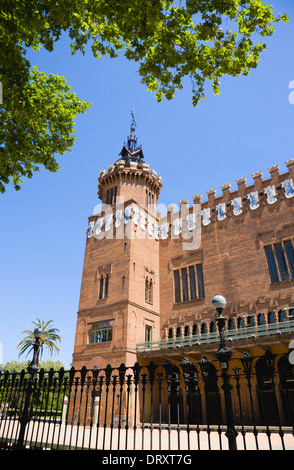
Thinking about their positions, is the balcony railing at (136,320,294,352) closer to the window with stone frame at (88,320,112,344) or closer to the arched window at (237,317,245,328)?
the arched window at (237,317,245,328)

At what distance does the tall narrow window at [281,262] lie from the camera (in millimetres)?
20672

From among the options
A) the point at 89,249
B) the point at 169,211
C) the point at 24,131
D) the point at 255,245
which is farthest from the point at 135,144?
the point at 24,131

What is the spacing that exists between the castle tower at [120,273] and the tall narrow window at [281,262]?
10.4 m

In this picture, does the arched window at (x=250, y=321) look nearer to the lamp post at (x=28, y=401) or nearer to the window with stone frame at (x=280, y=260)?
the window with stone frame at (x=280, y=260)

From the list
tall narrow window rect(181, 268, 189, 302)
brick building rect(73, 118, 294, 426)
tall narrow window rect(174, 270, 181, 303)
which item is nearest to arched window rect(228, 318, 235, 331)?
brick building rect(73, 118, 294, 426)

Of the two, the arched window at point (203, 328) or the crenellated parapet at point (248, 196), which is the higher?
the crenellated parapet at point (248, 196)

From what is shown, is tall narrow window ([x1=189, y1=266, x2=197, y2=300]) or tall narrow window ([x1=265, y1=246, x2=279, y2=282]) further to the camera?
tall narrow window ([x1=189, y1=266, x2=197, y2=300])

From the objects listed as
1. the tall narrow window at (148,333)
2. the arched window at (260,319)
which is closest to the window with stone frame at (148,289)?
the tall narrow window at (148,333)

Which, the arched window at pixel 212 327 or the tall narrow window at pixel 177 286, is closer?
the arched window at pixel 212 327

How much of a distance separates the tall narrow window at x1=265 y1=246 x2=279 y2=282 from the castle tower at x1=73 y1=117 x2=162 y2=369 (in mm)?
9680

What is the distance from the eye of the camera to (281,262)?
69.6ft

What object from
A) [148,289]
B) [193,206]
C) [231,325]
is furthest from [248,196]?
[148,289]

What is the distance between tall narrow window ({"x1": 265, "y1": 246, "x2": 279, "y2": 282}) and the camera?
69.2ft

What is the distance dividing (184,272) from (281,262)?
316 inches
